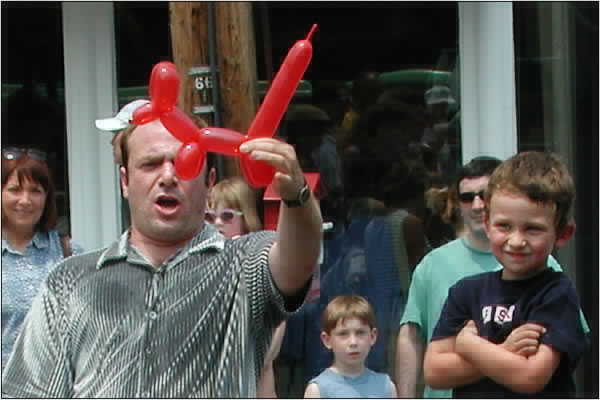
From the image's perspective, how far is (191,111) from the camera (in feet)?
15.9

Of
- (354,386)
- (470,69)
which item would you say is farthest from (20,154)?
(470,69)

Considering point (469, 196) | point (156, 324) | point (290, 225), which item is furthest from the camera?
point (469, 196)

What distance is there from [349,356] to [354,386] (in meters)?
0.11

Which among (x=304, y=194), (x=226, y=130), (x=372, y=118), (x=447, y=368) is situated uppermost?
(x=372, y=118)

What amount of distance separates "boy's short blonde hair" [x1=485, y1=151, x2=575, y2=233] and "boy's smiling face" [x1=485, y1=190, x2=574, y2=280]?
18 millimetres

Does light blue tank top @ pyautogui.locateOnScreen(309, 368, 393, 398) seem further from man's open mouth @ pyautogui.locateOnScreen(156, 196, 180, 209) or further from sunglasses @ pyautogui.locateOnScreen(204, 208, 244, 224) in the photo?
man's open mouth @ pyautogui.locateOnScreen(156, 196, 180, 209)

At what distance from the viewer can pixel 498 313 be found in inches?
123

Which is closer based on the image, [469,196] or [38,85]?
[469,196]

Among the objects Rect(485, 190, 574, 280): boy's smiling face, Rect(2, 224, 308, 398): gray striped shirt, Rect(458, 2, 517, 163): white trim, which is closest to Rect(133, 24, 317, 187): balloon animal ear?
Rect(2, 224, 308, 398): gray striped shirt

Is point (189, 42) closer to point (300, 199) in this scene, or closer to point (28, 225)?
point (28, 225)

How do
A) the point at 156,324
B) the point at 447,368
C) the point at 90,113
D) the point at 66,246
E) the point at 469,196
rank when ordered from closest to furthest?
the point at 156,324
the point at 447,368
the point at 469,196
the point at 66,246
the point at 90,113

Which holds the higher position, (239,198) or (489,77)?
(489,77)

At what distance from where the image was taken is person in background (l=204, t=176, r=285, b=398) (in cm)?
450

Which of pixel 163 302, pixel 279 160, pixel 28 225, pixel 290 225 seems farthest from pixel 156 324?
pixel 28 225
